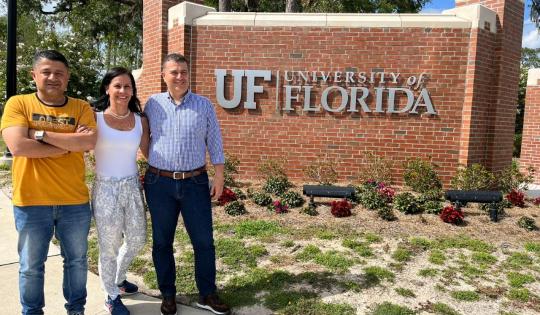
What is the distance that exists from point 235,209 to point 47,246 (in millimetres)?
3024

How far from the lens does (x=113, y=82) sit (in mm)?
2875

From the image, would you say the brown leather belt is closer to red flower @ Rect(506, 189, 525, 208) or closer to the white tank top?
the white tank top

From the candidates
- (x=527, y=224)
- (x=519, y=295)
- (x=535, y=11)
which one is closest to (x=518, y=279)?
(x=519, y=295)

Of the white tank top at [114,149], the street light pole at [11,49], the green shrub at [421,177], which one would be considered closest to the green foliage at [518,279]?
the green shrub at [421,177]

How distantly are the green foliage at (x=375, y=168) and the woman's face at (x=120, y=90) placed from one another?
15.5 ft

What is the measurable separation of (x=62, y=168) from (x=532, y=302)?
3663 millimetres

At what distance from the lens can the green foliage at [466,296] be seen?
11.4 feet

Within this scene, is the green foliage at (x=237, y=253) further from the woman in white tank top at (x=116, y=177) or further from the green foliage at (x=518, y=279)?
the green foliage at (x=518, y=279)

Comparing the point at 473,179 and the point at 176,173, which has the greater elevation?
the point at 176,173

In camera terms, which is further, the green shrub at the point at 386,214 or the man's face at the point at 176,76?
the green shrub at the point at 386,214

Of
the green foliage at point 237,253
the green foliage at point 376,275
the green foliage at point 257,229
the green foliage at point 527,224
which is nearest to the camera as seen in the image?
the green foliage at point 376,275

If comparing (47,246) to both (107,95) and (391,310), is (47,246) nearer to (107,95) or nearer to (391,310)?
(107,95)

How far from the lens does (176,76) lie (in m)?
2.94

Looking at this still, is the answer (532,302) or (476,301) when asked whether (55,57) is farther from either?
(532,302)
